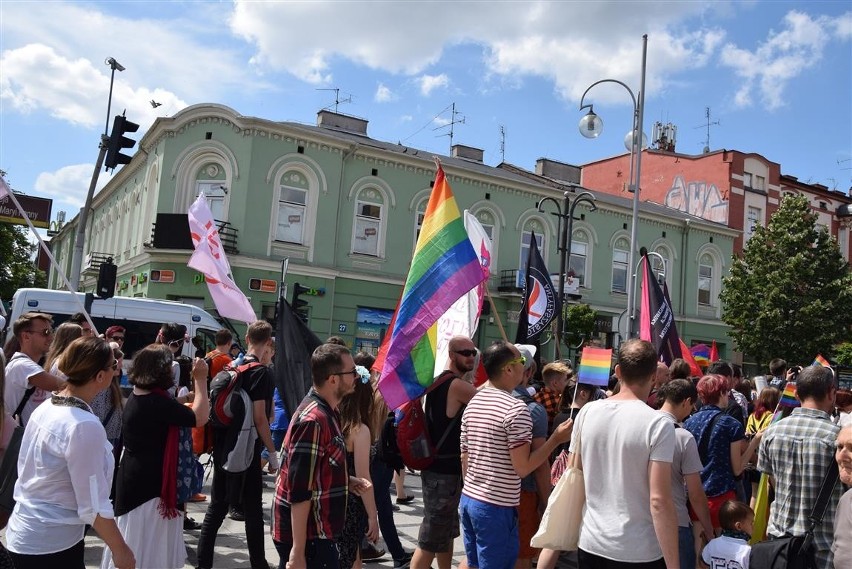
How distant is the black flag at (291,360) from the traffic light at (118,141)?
9429mm

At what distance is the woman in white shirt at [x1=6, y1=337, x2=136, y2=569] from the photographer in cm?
325

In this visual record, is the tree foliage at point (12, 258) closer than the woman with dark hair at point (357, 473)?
No

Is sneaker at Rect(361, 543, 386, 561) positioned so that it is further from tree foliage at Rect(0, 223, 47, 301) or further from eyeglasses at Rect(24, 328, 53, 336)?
tree foliage at Rect(0, 223, 47, 301)

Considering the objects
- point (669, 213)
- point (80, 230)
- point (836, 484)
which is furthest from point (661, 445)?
point (669, 213)

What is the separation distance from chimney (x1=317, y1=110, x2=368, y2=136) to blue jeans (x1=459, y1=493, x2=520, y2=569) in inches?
1152

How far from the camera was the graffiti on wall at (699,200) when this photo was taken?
3938cm

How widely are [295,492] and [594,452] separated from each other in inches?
58.8

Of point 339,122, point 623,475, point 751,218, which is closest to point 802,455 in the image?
point 623,475

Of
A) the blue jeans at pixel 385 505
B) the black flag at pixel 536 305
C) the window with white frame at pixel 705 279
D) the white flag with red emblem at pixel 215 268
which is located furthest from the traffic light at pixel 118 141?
the window with white frame at pixel 705 279

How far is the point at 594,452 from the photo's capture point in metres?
3.74

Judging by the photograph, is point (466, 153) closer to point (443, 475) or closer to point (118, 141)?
point (118, 141)

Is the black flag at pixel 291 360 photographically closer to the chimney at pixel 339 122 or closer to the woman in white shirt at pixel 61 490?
the woman in white shirt at pixel 61 490

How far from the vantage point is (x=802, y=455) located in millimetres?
4359

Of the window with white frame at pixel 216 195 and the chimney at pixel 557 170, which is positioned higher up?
the chimney at pixel 557 170
